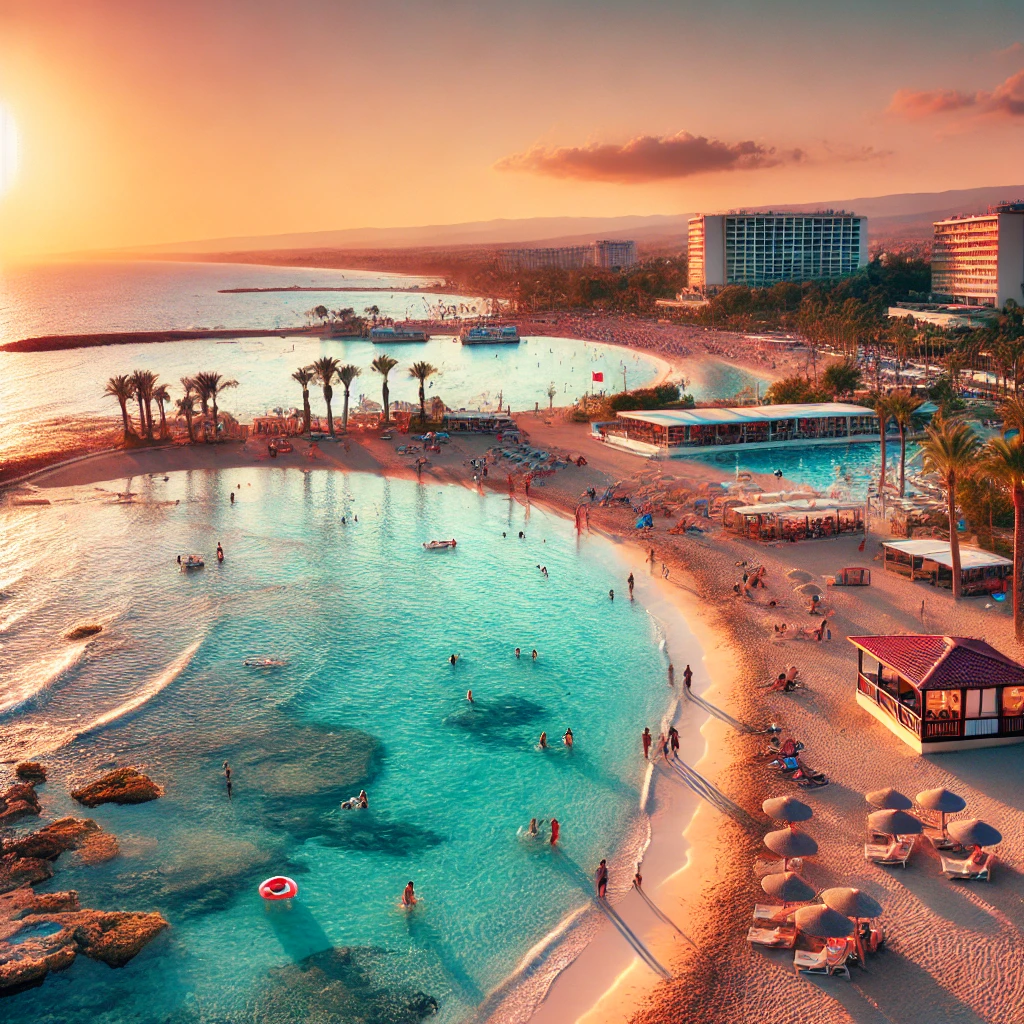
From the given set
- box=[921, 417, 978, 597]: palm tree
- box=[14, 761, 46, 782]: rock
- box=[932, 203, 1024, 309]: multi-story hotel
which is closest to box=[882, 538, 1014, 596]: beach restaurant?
box=[921, 417, 978, 597]: palm tree

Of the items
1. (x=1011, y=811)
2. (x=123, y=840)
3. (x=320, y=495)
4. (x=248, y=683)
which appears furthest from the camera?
(x=320, y=495)

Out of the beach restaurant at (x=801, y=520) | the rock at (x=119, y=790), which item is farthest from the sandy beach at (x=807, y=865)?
the rock at (x=119, y=790)

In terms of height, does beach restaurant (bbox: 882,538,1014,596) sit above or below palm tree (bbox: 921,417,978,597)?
below

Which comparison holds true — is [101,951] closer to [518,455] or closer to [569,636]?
[569,636]

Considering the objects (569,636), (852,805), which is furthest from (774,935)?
(569,636)

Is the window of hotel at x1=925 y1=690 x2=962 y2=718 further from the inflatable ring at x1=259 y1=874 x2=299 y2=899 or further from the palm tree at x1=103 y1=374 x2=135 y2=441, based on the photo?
the palm tree at x1=103 y1=374 x2=135 y2=441

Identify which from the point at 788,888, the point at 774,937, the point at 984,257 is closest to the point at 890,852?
the point at 788,888

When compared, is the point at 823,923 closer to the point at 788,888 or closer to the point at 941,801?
the point at 788,888

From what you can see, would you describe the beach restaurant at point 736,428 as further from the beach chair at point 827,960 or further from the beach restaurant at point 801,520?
the beach chair at point 827,960
